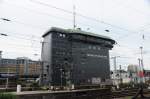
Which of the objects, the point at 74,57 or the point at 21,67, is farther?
the point at 74,57

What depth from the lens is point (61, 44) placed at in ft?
289

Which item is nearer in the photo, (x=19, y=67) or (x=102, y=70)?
(x=19, y=67)

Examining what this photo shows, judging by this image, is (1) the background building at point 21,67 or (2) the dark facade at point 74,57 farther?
(1) the background building at point 21,67

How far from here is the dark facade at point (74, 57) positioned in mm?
83062

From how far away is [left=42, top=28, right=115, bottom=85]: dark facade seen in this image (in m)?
83.1

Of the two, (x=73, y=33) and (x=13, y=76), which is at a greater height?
(x=73, y=33)

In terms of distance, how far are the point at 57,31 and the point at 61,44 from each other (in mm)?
6437

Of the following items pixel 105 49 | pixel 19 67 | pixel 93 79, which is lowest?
pixel 93 79

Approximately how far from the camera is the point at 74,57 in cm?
9156

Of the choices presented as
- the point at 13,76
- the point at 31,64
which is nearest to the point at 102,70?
the point at 31,64

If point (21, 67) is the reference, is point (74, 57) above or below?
above

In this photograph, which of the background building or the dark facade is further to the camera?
the background building

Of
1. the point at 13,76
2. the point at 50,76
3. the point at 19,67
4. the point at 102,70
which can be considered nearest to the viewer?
the point at 13,76

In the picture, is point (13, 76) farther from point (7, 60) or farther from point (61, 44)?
point (61, 44)
